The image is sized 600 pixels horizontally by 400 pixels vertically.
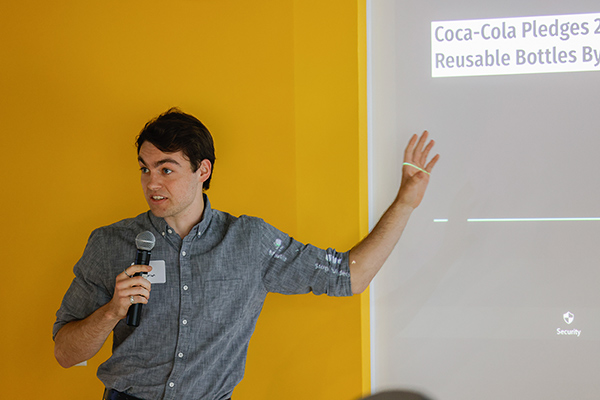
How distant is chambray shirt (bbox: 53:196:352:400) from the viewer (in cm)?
197

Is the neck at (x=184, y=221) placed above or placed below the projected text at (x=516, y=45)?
below

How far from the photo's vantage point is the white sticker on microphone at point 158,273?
6.67 feet

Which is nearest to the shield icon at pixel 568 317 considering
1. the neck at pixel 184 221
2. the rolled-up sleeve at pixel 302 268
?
the rolled-up sleeve at pixel 302 268

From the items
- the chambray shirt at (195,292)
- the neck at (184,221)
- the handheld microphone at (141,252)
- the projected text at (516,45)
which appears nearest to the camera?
the handheld microphone at (141,252)

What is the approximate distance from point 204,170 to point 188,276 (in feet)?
1.47

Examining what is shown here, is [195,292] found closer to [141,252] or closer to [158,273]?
[158,273]

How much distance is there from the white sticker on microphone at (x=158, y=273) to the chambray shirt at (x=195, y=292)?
0.02m

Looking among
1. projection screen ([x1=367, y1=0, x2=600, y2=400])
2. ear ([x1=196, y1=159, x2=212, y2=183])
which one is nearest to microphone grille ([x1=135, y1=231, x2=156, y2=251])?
ear ([x1=196, y1=159, x2=212, y2=183])

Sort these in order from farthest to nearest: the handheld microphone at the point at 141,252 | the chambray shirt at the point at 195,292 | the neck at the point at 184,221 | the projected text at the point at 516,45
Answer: the projected text at the point at 516,45 → the neck at the point at 184,221 → the chambray shirt at the point at 195,292 → the handheld microphone at the point at 141,252

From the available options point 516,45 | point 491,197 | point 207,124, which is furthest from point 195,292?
point 516,45

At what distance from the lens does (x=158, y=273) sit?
2037mm

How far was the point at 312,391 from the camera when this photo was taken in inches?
96.3

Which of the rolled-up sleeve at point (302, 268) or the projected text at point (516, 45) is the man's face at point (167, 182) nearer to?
the rolled-up sleeve at point (302, 268)

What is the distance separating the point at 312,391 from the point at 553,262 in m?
1.30
